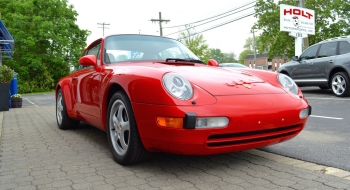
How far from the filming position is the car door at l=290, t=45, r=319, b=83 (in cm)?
974

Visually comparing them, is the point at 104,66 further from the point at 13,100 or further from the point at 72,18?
the point at 72,18

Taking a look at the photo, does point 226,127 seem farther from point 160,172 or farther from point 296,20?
point 296,20

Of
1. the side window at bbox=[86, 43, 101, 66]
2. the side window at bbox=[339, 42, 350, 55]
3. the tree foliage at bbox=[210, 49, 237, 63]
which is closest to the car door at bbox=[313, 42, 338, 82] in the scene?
Result: the side window at bbox=[339, 42, 350, 55]

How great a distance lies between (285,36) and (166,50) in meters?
30.9

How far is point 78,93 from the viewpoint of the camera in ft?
13.7

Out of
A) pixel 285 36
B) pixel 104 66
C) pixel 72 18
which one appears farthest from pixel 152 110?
pixel 72 18

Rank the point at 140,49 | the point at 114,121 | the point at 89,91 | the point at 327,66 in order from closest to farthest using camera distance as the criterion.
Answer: the point at 114,121, the point at 89,91, the point at 140,49, the point at 327,66

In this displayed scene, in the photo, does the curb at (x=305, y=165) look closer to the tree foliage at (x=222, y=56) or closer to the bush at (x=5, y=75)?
the bush at (x=5, y=75)

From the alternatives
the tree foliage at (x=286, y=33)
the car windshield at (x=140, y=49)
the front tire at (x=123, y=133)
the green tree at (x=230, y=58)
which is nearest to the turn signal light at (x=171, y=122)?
the front tire at (x=123, y=133)

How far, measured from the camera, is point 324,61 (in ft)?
30.2

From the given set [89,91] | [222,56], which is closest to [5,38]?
[89,91]

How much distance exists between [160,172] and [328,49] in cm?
840

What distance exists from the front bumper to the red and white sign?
15.8 meters

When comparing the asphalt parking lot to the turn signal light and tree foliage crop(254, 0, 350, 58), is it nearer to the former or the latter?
the turn signal light
